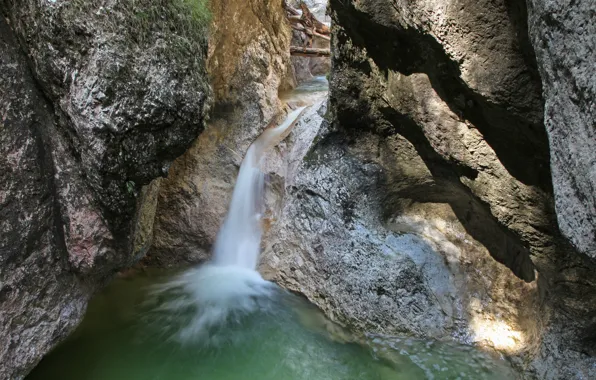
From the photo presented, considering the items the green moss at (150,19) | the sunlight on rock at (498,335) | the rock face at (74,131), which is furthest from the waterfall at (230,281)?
the green moss at (150,19)

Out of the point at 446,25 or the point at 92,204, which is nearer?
the point at 446,25

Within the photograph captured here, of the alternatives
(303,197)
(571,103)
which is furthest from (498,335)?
(571,103)

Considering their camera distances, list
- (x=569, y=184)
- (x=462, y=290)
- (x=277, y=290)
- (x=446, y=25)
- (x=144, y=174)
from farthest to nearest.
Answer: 1. (x=277, y=290)
2. (x=462, y=290)
3. (x=144, y=174)
4. (x=446, y=25)
5. (x=569, y=184)

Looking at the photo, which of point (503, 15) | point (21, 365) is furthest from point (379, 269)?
point (21, 365)

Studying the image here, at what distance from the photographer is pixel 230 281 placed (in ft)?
18.7

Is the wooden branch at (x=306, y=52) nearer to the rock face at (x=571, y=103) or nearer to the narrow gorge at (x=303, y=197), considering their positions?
the narrow gorge at (x=303, y=197)

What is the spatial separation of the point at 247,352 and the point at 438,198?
2.89 meters

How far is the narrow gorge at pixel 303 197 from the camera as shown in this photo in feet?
9.88

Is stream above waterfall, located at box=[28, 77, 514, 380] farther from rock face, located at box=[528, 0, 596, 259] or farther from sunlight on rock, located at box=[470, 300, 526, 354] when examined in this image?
rock face, located at box=[528, 0, 596, 259]

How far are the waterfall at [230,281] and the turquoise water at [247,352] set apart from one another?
0.16 feet

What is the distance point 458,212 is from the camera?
194 inches

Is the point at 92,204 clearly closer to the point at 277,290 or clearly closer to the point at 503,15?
the point at 277,290

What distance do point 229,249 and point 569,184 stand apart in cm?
479

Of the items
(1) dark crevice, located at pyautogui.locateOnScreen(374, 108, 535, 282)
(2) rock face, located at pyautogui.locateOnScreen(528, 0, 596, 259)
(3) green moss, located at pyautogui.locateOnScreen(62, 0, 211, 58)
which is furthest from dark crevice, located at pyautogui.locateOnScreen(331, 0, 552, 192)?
(3) green moss, located at pyautogui.locateOnScreen(62, 0, 211, 58)
